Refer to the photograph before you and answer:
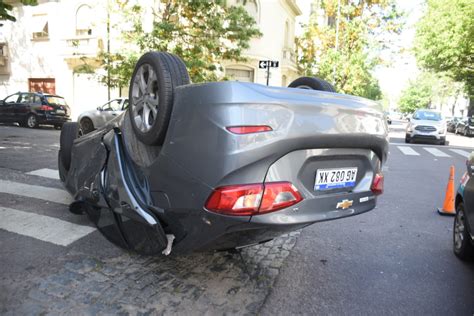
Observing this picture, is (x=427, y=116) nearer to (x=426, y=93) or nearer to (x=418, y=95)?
(x=426, y=93)

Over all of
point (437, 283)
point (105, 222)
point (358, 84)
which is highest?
point (358, 84)

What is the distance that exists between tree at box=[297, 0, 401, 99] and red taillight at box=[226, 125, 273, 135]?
23.0m

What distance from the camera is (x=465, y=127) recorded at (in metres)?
28.7

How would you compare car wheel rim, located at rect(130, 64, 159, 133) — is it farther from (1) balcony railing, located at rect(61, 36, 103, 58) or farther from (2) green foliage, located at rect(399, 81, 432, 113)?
(2) green foliage, located at rect(399, 81, 432, 113)

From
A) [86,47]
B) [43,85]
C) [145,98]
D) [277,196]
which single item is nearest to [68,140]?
[145,98]

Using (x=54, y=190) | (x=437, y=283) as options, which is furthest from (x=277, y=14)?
(x=437, y=283)

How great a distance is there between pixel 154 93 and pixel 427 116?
62.9 feet

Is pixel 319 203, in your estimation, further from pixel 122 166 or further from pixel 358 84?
pixel 358 84

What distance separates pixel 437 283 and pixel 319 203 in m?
1.69

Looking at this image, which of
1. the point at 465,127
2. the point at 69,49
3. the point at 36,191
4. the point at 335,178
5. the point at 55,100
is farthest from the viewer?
the point at 465,127

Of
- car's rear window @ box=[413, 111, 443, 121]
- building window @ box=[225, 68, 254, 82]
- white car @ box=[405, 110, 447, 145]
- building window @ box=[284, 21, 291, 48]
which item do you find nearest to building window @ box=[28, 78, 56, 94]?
building window @ box=[225, 68, 254, 82]

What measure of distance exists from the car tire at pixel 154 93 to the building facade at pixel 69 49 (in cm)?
1909

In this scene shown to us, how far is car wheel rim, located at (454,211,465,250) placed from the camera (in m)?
3.89

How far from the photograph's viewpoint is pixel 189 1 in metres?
14.2
